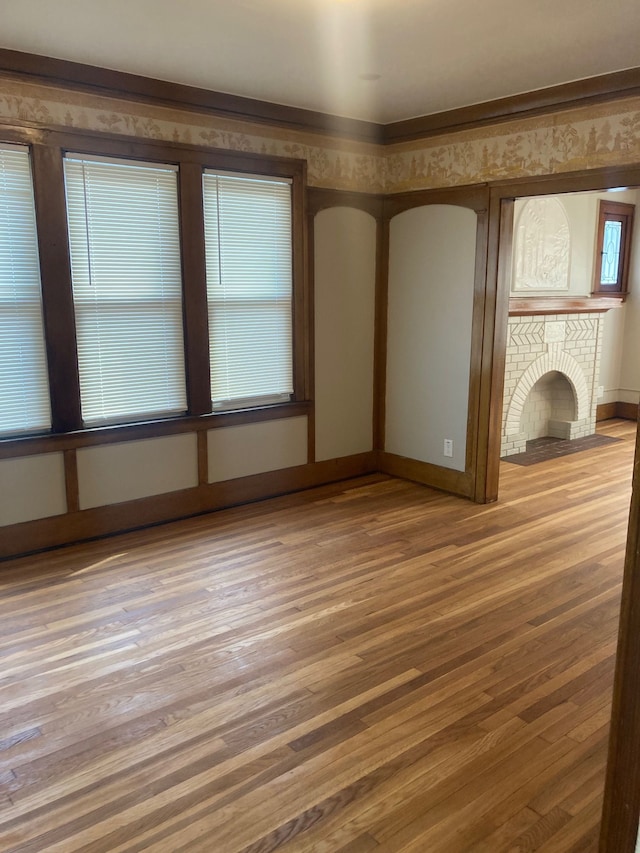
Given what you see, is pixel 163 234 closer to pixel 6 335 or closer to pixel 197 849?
pixel 6 335

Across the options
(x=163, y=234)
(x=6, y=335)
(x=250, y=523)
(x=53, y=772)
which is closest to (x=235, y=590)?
(x=250, y=523)

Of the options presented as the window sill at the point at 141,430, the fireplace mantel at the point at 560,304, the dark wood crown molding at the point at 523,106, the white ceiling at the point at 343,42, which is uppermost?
the white ceiling at the point at 343,42

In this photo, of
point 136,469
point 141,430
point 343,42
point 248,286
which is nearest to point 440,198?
point 248,286

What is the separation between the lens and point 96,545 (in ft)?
13.1

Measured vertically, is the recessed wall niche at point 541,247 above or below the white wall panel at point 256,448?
above

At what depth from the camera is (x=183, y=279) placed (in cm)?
415

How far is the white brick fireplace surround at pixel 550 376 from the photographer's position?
6109 mm

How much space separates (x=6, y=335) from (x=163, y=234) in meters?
1.10

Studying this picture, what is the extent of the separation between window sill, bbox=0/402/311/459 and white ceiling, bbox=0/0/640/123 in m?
1.99

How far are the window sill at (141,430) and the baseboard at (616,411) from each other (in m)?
4.35

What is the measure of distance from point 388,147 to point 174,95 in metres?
1.74

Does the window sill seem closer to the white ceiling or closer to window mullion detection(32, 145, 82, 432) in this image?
window mullion detection(32, 145, 82, 432)

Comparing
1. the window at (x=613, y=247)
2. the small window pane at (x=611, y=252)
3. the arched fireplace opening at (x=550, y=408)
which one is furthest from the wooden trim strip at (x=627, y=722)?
the small window pane at (x=611, y=252)

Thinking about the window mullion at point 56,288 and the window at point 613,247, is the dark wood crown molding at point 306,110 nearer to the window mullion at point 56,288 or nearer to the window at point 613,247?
the window mullion at point 56,288
